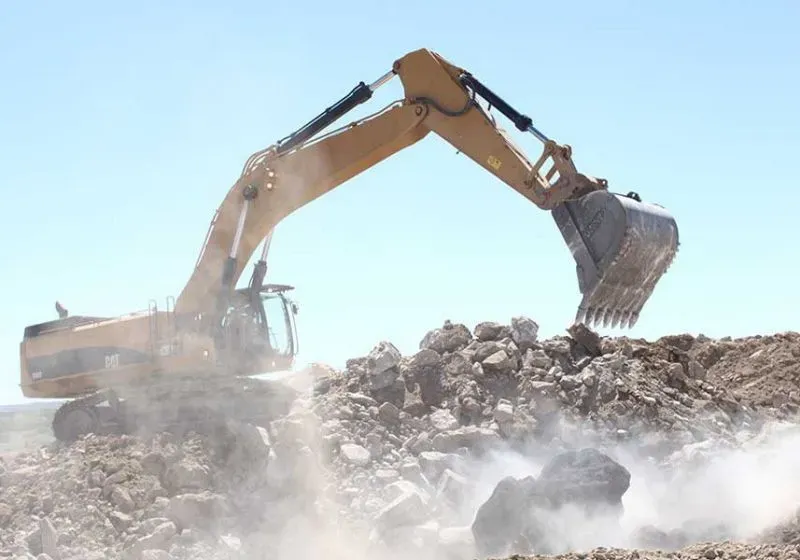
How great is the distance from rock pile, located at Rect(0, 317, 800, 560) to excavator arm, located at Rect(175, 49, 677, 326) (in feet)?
5.68

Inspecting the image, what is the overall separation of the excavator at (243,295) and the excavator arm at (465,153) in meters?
0.01

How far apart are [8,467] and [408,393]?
4.53m

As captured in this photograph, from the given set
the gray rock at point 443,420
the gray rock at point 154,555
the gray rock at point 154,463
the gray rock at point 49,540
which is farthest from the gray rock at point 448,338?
the gray rock at point 49,540

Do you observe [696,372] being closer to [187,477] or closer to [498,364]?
[498,364]

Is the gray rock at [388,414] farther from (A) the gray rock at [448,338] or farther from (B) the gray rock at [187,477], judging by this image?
(B) the gray rock at [187,477]

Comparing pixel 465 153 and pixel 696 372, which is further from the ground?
pixel 465 153

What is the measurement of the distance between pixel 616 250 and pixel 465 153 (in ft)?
7.36

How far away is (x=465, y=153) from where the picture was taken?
11445 millimetres

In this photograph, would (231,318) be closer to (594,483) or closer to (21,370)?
(21,370)

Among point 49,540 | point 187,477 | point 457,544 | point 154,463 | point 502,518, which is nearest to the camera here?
point 502,518

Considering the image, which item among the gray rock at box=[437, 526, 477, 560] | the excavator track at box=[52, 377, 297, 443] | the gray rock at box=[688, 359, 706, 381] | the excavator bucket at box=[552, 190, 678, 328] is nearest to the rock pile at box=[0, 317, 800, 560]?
the gray rock at box=[437, 526, 477, 560]

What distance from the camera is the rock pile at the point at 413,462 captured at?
9234 mm

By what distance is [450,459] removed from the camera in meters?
10.8

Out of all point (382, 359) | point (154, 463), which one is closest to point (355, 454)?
point (382, 359)
